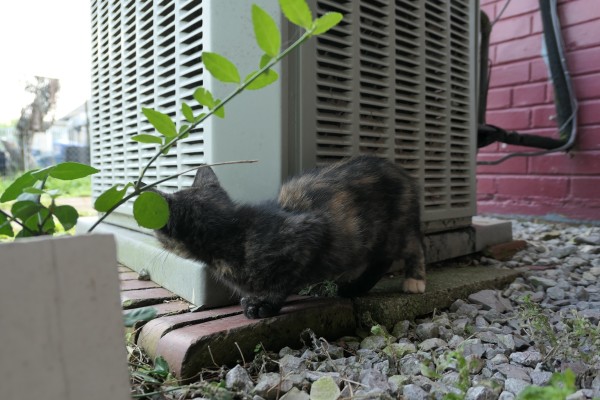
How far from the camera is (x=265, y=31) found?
0.82m

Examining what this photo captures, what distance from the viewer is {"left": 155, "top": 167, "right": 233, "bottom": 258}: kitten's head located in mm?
1423

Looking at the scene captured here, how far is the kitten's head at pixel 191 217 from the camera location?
1423mm

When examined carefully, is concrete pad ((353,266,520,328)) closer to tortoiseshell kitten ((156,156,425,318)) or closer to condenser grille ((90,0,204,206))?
tortoiseshell kitten ((156,156,425,318))

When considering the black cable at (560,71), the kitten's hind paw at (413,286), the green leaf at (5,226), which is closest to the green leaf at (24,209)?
the green leaf at (5,226)

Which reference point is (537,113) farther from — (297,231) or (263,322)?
(263,322)

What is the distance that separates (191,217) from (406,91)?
43.8 inches

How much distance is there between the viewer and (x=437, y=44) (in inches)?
85.7

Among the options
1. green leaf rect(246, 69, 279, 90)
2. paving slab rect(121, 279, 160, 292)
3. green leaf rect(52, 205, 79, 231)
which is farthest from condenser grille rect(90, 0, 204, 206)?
green leaf rect(246, 69, 279, 90)

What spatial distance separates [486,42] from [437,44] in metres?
1.25

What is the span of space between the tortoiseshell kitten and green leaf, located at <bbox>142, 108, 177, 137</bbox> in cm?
43

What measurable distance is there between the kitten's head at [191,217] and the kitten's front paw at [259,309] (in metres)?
0.25

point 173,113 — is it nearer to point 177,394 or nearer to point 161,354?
point 161,354

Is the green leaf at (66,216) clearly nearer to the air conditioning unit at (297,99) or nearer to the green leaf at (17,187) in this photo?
the green leaf at (17,187)

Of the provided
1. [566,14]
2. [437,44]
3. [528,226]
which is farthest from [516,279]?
[566,14]
